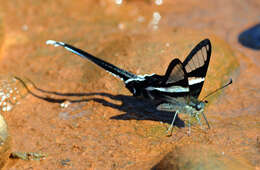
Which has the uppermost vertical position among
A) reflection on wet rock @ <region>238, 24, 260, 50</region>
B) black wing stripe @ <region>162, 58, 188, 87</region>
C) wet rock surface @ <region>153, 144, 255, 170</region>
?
reflection on wet rock @ <region>238, 24, 260, 50</region>

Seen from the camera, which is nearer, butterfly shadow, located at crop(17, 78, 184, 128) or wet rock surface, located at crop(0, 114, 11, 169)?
wet rock surface, located at crop(0, 114, 11, 169)

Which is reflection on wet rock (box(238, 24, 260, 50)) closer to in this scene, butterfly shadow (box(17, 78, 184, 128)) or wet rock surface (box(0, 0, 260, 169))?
wet rock surface (box(0, 0, 260, 169))

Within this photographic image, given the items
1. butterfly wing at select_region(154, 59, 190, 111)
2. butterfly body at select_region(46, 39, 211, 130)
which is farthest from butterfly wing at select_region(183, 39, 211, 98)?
butterfly wing at select_region(154, 59, 190, 111)

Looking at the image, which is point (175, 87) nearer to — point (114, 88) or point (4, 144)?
point (114, 88)

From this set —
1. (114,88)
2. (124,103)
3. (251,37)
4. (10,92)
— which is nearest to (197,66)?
(124,103)

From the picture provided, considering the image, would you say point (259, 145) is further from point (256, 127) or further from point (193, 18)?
point (193, 18)

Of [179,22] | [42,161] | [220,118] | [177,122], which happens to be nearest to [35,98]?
[42,161]
